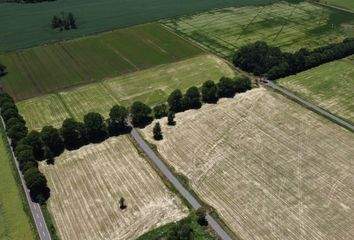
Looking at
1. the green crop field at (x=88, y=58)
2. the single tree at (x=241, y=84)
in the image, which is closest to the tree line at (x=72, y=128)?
the single tree at (x=241, y=84)

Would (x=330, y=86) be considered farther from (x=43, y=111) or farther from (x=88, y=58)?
(x=43, y=111)

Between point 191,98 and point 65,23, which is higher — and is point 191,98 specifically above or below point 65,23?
above

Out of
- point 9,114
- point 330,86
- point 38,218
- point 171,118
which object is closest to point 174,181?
point 171,118

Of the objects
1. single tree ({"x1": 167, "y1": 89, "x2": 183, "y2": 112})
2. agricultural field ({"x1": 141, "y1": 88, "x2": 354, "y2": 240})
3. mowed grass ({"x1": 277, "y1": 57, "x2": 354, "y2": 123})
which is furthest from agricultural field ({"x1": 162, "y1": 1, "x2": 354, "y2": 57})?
agricultural field ({"x1": 141, "y1": 88, "x2": 354, "y2": 240})

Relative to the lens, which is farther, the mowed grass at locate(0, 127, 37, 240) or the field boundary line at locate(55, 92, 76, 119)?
the field boundary line at locate(55, 92, 76, 119)

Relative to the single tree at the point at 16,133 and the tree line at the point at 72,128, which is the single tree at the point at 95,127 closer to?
the tree line at the point at 72,128

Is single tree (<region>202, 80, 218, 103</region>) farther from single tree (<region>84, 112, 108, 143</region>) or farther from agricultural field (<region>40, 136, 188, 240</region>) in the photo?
single tree (<region>84, 112, 108, 143</region>)
